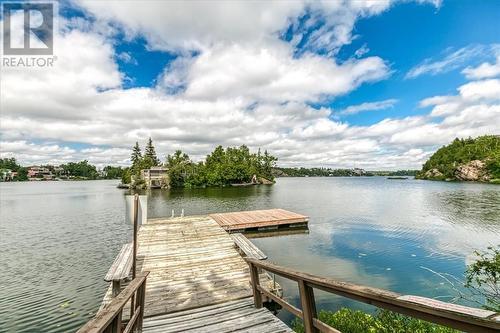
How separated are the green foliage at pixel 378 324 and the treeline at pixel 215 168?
6480 cm

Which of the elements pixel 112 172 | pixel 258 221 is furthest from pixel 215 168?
pixel 112 172

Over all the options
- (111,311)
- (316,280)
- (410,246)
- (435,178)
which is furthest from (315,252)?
(435,178)

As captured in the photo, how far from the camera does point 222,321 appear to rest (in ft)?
15.4

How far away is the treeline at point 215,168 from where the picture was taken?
7031 centimetres

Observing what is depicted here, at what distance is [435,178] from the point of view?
349 feet

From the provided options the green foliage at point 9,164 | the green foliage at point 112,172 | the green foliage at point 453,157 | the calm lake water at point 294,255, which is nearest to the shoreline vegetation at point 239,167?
the green foliage at point 453,157

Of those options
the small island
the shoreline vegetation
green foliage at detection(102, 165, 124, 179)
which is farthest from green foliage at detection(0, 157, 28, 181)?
the small island

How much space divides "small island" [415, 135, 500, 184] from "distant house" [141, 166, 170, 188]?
273 ft

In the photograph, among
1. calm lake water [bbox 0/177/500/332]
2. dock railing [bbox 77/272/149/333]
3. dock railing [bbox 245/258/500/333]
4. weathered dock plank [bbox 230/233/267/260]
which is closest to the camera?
dock railing [bbox 245/258/500/333]

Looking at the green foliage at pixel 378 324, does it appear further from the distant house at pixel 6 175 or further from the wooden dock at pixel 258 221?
the distant house at pixel 6 175

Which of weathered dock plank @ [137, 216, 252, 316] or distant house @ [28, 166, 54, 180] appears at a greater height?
distant house @ [28, 166, 54, 180]

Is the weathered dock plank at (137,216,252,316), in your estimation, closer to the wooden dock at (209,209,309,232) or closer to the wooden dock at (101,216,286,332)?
the wooden dock at (101,216,286,332)

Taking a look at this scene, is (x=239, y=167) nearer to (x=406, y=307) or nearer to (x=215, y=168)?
(x=215, y=168)

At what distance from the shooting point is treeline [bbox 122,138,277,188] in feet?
231
